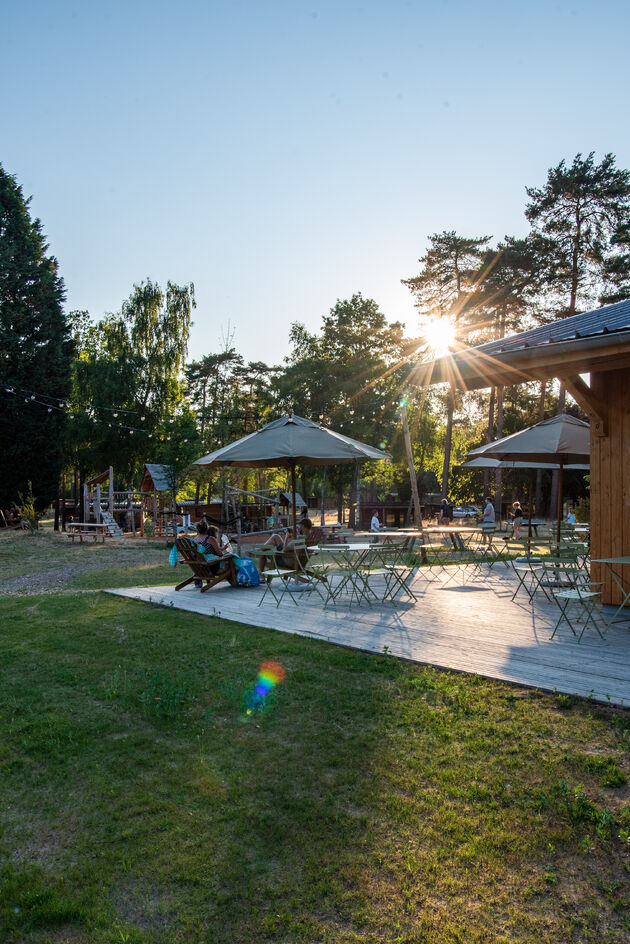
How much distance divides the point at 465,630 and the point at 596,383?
11.2 ft

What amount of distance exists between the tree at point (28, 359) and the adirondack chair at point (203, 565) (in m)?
24.9

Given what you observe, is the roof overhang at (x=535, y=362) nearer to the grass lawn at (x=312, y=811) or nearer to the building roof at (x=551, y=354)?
the building roof at (x=551, y=354)

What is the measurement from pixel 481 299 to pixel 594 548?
2320cm

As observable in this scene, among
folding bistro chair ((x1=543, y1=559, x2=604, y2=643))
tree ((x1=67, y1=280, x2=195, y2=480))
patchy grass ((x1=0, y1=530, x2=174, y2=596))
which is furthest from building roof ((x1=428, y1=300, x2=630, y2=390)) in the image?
tree ((x1=67, y1=280, x2=195, y2=480))

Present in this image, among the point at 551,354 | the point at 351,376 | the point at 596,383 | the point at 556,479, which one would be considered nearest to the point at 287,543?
the point at 596,383

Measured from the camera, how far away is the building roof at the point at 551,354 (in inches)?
218

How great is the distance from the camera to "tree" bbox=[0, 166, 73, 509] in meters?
31.8

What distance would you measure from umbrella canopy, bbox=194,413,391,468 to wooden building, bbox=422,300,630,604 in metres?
2.34

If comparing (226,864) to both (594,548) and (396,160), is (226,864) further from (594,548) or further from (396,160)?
(396,160)

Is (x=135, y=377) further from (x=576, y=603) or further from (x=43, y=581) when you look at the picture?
(x=576, y=603)

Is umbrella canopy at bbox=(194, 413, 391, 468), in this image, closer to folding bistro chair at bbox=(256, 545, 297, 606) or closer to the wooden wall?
folding bistro chair at bbox=(256, 545, 297, 606)

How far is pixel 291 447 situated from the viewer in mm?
9055

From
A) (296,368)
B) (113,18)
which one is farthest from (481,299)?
(113,18)

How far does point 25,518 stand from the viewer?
2609 cm
